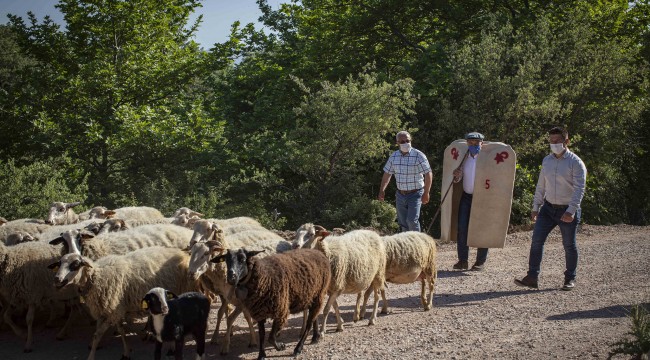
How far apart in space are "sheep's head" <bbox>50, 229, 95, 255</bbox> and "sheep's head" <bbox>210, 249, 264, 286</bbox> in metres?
2.57

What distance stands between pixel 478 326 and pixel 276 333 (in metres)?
2.73

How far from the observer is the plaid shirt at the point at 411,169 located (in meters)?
12.0

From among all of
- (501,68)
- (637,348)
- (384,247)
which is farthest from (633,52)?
(637,348)

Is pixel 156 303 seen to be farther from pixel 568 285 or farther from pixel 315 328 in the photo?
pixel 568 285

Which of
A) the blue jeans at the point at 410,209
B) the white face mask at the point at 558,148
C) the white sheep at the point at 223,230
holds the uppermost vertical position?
the white face mask at the point at 558,148

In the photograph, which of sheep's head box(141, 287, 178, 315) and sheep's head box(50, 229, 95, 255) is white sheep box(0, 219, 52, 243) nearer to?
sheep's head box(50, 229, 95, 255)

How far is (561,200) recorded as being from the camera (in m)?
10.6

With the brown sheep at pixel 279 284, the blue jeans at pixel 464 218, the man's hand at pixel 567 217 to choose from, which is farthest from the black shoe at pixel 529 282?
the brown sheep at pixel 279 284

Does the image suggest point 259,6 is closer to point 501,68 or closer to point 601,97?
point 501,68

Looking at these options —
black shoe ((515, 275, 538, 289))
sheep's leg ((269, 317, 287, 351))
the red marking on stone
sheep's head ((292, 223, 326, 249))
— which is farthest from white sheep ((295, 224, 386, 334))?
the red marking on stone

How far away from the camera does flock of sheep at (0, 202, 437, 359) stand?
24.4 ft

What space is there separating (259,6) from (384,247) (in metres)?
22.7

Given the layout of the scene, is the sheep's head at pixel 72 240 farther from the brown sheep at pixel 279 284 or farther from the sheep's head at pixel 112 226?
the brown sheep at pixel 279 284

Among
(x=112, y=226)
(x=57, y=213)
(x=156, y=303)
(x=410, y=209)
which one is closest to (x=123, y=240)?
(x=112, y=226)
